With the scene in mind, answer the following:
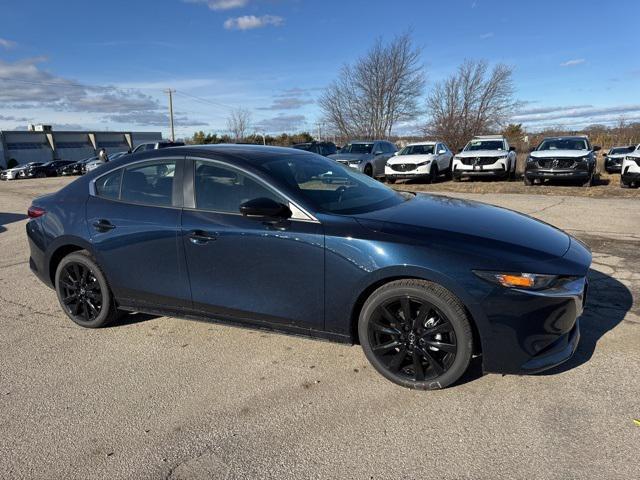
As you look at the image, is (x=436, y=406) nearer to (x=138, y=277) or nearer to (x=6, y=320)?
(x=138, y=277)

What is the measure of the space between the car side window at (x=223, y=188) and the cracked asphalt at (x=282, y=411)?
1190mm

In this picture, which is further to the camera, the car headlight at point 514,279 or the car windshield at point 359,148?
the car windshield at point 359,148

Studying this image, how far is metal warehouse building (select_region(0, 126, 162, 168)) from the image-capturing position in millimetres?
58875

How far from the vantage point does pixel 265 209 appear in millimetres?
3326

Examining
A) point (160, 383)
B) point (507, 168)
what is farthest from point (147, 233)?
point (507, 168)

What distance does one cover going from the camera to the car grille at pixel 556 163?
571 inches

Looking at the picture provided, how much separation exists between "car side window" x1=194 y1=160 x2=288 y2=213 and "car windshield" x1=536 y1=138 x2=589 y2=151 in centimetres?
1461

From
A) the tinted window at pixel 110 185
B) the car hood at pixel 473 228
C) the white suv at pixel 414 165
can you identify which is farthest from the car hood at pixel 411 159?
the tinted window at pixel 110 185

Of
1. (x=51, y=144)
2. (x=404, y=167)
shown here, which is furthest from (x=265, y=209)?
(x=51, y=144)

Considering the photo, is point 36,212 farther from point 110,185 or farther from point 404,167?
point 404,167

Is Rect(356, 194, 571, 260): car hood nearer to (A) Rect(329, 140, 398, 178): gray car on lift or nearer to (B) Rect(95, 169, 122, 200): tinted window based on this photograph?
(B) Rect(95, 169, 122, 200): tinted window

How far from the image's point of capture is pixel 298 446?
105 inches

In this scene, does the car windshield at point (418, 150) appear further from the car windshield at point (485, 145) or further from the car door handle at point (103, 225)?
the car door handle at point (103, 225)

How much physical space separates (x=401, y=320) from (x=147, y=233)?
2.15 m
